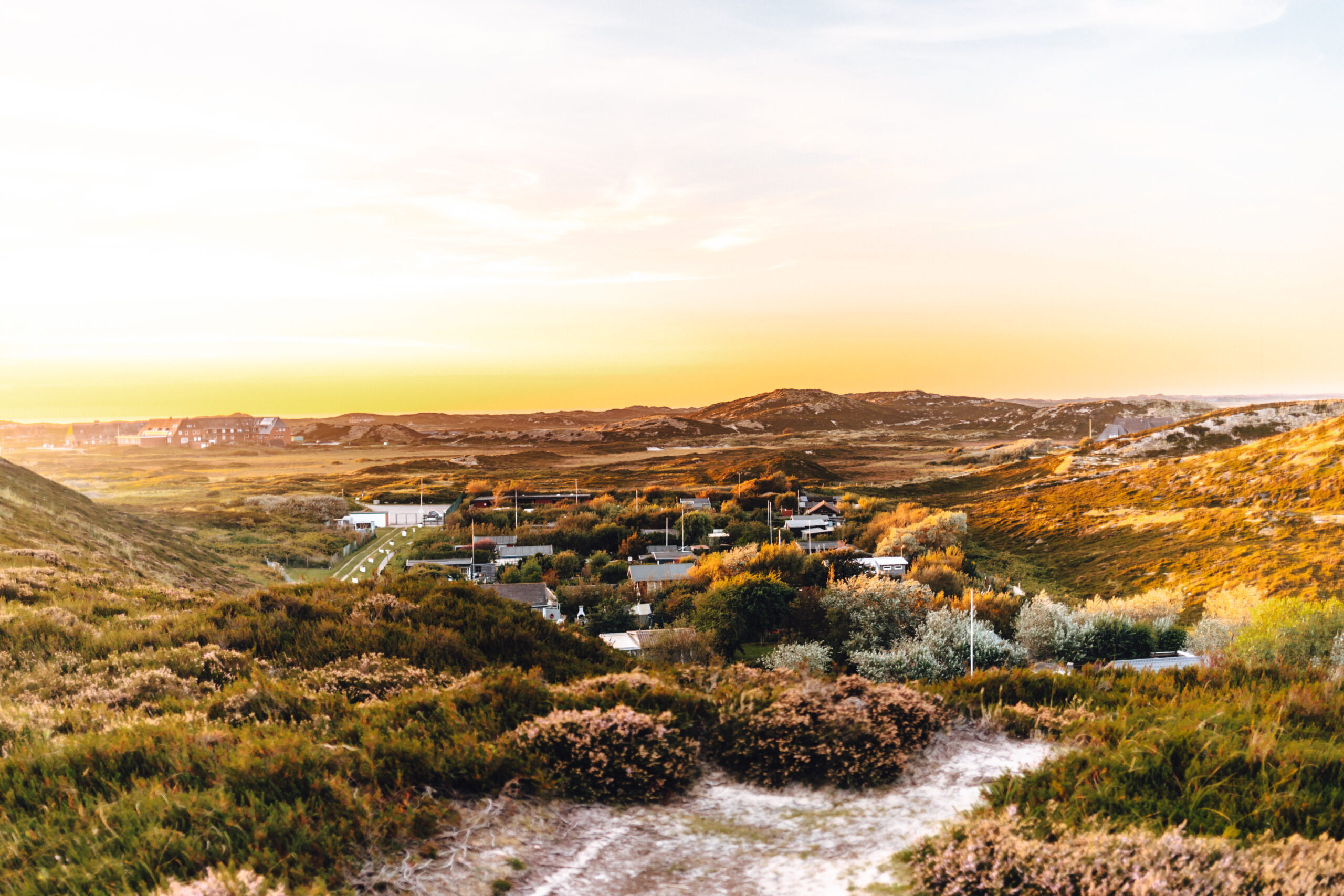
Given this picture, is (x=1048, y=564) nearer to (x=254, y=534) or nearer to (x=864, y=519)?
(x=864, y=519)

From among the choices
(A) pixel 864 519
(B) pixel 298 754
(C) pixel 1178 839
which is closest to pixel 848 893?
(C) pixel 1178 839

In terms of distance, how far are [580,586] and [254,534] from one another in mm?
19643

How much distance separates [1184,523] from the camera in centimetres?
4212

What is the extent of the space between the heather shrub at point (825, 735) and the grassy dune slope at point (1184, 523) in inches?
1089

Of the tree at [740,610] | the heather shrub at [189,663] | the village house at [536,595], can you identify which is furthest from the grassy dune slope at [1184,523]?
the heather shrub at [189,663]

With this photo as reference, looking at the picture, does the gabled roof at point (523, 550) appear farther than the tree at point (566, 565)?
Yes

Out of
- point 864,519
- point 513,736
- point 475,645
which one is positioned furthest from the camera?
point 864,519

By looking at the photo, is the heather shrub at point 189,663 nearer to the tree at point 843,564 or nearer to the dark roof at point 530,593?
the dark roof at point 530,593

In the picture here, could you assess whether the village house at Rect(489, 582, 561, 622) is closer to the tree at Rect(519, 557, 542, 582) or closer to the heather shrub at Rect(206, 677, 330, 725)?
the tree at Rect(519, 557, 542, 582)

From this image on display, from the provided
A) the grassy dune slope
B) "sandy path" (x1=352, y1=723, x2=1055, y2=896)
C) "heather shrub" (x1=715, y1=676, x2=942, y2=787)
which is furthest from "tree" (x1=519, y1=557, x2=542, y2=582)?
"sandy path" (x1=352, y1=723, x2=1055, y2=896)

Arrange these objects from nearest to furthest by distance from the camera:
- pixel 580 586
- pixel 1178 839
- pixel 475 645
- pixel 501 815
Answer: pixel 1178 839 → pixel 501 815 → pixel 475 645 → pixel 580 586

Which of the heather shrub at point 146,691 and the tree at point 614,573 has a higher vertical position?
the heather shrub at point 146,691

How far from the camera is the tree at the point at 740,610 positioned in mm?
28391

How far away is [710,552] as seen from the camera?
152 feet
